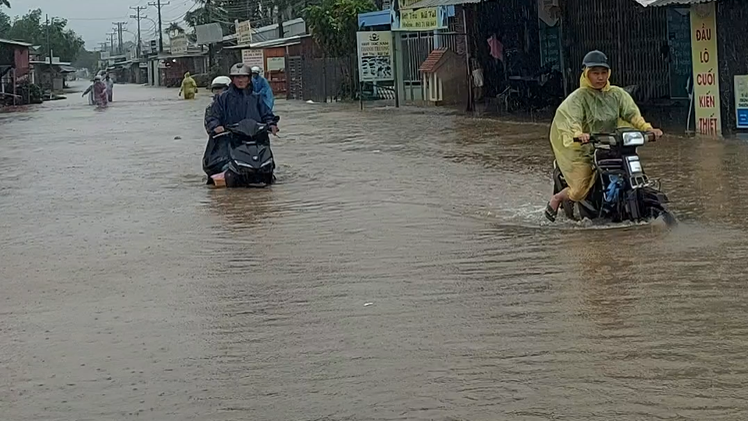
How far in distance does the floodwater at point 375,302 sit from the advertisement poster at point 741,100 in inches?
89.7

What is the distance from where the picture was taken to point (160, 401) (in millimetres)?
5234

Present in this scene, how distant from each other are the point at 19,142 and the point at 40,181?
8985 mm

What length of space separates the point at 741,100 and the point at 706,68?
29.6 inches

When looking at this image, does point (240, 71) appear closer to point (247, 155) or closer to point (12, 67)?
point (247, 155)

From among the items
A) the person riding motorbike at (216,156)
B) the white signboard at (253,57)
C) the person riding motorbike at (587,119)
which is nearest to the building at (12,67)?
the white signboard at (253,57)

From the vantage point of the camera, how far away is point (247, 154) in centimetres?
1364

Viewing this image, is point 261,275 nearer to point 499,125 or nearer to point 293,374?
point 293,374

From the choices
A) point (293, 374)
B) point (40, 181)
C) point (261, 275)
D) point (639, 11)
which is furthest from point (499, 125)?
point (293, 374)

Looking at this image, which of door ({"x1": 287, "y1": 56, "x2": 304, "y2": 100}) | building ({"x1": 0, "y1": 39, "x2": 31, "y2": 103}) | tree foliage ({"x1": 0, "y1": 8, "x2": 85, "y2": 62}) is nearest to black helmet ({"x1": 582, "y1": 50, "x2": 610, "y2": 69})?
door ({"x1": 287, "y1": 56, "x2": 304, "y2": 100})

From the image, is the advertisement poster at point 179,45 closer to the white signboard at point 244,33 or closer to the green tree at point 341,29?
the white signboard at point 244,33

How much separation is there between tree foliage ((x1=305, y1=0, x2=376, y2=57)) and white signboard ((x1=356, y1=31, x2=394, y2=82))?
23.1ft

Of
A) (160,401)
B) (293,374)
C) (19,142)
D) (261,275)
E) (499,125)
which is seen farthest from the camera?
(19,142)

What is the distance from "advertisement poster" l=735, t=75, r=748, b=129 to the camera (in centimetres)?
A: 1617

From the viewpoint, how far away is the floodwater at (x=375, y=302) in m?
5.14
